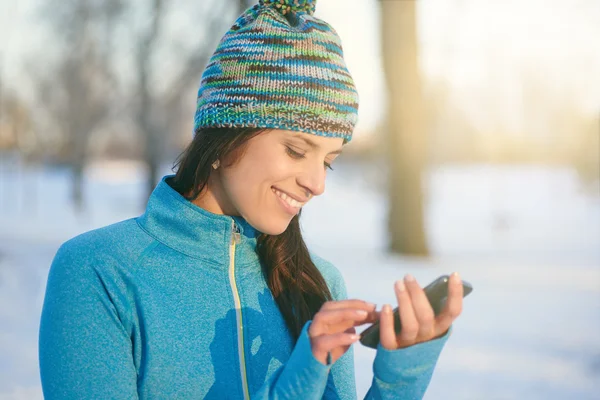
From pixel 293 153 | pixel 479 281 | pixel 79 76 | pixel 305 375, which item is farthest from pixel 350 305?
pixel 79 76

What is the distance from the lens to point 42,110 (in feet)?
102

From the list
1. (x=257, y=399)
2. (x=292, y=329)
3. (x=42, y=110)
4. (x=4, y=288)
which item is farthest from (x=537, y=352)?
(x=42, y=110)

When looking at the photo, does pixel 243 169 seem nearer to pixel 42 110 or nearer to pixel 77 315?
pixel 77 315

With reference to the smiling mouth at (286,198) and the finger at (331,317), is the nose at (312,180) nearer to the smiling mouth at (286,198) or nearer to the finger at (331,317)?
the smiling mouth at (286,198)

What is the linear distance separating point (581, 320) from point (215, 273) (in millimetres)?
5762

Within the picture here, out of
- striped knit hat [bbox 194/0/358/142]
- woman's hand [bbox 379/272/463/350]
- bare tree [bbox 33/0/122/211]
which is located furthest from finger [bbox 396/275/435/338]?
bare tree [bbox 33/0/122/211]

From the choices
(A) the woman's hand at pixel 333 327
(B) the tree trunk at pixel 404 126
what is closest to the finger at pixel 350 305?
(A) the woman's hand at pixel 333 327

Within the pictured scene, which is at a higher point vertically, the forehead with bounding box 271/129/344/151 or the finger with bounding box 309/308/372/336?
the forehead with bounding box 271/129/344/151

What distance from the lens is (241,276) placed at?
1.71 metres

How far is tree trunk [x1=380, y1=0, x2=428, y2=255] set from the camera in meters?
10.6

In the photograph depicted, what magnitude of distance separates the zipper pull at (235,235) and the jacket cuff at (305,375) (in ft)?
1.56

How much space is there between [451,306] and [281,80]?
2.39 ft

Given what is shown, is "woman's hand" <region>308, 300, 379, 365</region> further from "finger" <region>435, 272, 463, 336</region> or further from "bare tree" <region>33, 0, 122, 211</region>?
"bare tree" <region>33, 0, 122, 211</region>

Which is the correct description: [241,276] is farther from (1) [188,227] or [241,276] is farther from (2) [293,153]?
(2) [293,153]
